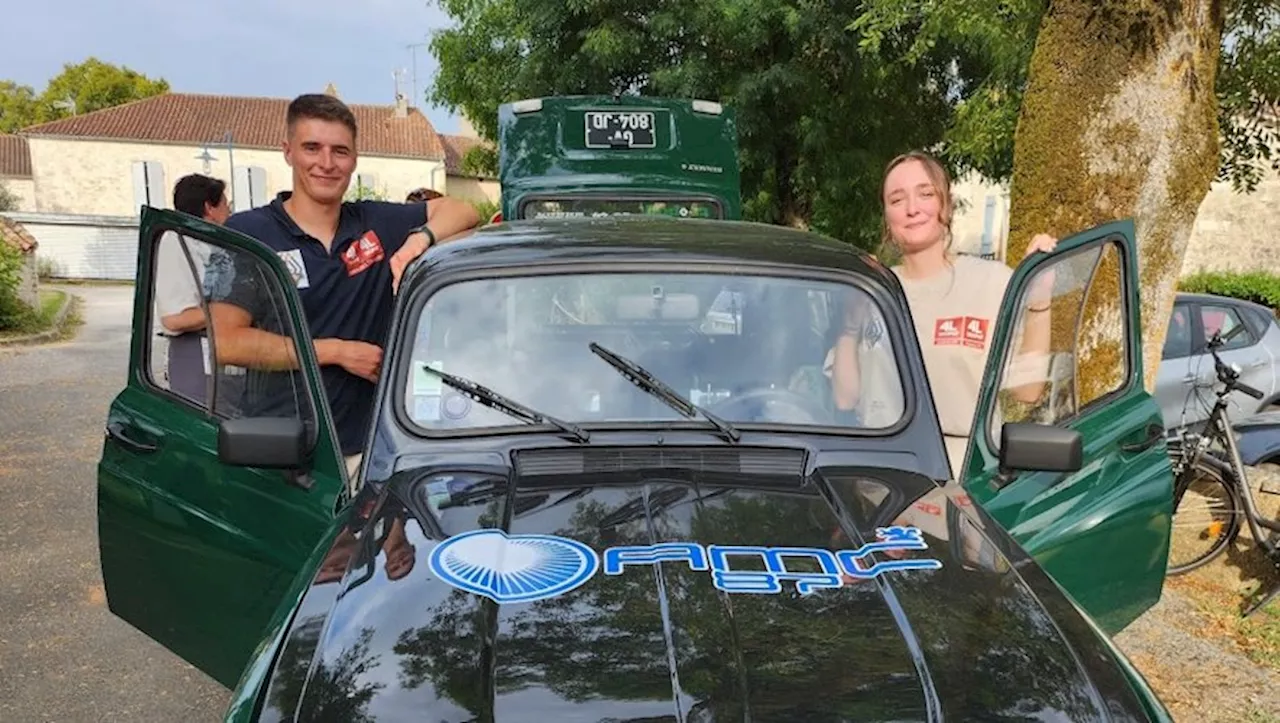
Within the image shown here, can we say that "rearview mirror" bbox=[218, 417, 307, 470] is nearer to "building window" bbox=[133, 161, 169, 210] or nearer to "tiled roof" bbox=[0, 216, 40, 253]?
"tiled roof" bbox=[0, 216, 40, 253]

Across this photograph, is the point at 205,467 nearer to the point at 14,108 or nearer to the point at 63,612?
the point at 63,612

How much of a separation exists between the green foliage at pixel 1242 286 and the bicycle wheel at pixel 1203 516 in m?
17.0

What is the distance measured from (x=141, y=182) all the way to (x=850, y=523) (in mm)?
46249

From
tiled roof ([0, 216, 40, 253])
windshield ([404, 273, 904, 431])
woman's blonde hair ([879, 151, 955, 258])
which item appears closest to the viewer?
windshield ([404, 273, 904, 431])

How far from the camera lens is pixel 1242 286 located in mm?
21016

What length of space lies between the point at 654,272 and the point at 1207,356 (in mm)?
7283

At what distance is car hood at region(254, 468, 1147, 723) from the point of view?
1.55 m

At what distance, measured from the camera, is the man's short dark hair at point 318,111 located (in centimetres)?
358

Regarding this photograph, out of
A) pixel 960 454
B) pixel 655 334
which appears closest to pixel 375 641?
pixel 655 334

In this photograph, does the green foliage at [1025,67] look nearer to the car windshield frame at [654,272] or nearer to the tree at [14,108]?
the car windshield frame at [654,272]

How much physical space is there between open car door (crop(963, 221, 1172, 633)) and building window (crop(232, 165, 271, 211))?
4144cm

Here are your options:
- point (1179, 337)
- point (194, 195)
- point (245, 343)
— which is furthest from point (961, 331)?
point (1179, 337)

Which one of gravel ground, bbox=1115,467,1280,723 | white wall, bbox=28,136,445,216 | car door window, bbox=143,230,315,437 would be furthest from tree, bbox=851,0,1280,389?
white wall, bbox=28,136,445,216

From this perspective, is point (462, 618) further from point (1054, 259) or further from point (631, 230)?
point (1054, 259)
